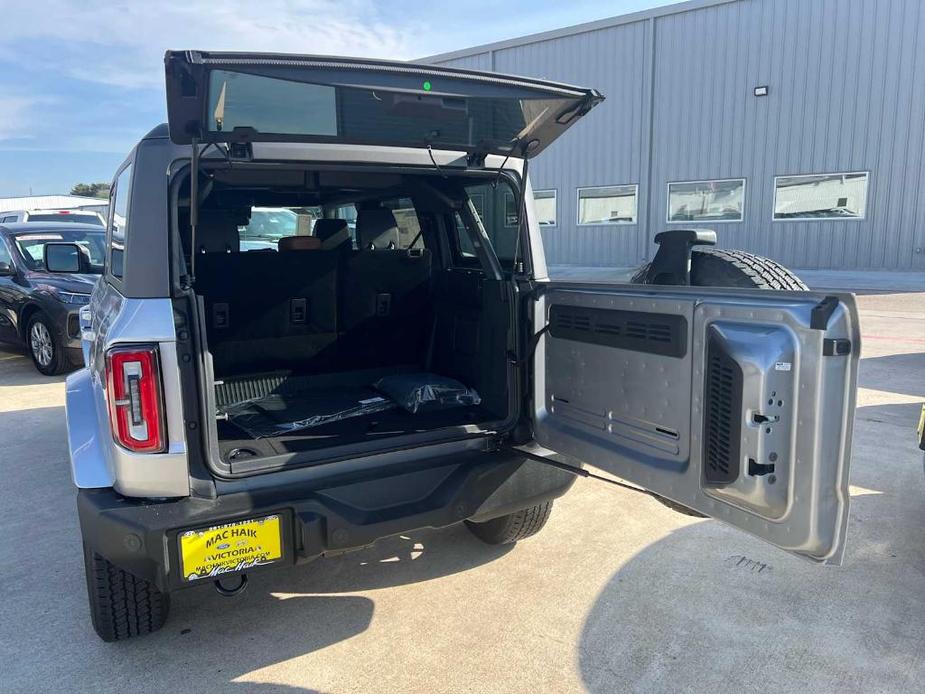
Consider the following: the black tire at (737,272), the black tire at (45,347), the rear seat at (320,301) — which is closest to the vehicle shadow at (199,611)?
the rear seat at (320,301)

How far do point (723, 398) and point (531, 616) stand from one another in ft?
4.27

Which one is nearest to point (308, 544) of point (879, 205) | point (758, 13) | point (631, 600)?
point (631, 600)

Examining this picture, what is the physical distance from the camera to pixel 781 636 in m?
2.62

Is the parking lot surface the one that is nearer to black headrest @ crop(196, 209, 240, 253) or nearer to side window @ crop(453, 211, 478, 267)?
side window @ crop(453, 211, 478, 267)

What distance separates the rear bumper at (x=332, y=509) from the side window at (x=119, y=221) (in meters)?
0.90

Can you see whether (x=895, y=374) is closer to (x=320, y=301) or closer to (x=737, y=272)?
(x=737, y=272)

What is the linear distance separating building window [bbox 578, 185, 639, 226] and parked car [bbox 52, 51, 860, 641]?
15.5m

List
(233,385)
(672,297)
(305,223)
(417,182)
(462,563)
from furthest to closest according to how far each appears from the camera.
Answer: (305,223)
(233,385)
(417,182)
(462,563)
(672,297)

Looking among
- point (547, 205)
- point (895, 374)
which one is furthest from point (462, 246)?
point (547, 205)

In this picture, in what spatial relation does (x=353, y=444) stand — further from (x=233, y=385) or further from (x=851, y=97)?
(x=851, y=97)

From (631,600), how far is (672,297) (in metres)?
1.41

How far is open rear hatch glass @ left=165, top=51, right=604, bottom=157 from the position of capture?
201 centimetres

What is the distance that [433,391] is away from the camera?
11.6 ft

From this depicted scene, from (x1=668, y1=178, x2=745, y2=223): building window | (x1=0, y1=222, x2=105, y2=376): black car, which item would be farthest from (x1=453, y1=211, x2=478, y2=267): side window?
(x1=668, y1=178, x2=745, y2=223): building window
